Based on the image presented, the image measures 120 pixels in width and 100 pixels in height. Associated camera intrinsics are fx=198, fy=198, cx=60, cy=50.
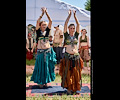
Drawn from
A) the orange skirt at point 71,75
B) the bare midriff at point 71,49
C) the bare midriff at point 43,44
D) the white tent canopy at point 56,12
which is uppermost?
the white tent canopy at point 56,12

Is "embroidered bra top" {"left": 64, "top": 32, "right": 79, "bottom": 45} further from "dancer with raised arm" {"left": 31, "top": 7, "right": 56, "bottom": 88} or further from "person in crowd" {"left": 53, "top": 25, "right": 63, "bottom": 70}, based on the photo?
"dancer with raised arm" {"left": 31, "top": 7, "right": 56, "bottom": 88}

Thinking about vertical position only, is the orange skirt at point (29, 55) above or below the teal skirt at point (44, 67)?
above

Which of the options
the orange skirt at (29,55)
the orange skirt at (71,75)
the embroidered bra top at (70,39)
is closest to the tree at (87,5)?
the embroidered bra top at (70,39)

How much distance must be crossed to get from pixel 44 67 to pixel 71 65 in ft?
1.80

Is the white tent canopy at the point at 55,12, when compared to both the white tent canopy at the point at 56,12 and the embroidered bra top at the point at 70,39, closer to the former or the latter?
the white tent canopy at the point at 56,12

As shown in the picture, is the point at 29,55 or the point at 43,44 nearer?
the point at 29,55

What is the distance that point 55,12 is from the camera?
390 cm

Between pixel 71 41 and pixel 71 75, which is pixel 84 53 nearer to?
pixel 71 41

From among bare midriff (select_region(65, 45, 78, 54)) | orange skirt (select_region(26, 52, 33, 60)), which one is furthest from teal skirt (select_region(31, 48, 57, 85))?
bare midriff (select_region(65, 45, 78, 54))

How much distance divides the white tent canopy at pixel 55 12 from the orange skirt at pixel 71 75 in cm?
77

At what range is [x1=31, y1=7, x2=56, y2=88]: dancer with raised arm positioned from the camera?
12.9ft

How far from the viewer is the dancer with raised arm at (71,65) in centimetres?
383

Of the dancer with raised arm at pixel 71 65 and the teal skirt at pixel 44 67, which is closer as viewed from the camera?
the dancer with raised arm at pixel 71 65

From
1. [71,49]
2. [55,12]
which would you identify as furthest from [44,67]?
[55,12]
